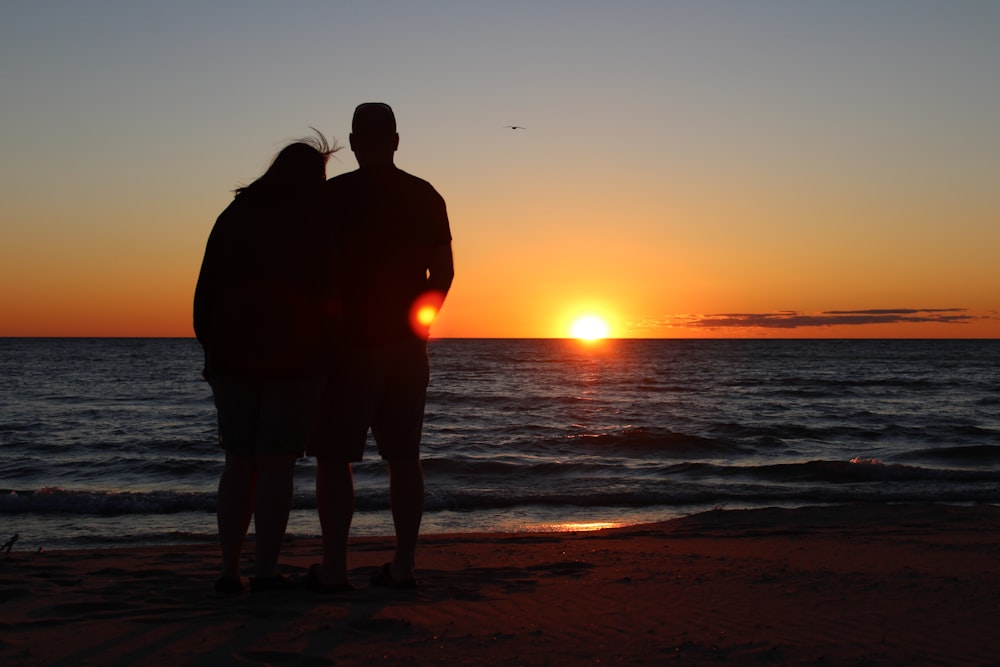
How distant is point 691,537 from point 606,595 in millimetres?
2473

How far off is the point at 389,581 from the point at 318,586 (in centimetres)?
31

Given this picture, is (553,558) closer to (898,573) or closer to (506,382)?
(898,573)

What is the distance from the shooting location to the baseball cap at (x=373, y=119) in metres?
3.41

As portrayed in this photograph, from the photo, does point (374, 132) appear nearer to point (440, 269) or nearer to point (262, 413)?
point (440, 269)

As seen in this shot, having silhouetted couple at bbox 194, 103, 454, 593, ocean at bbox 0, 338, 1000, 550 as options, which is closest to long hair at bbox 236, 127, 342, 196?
silhouetted couple at bbox 194, 103, 454, 593

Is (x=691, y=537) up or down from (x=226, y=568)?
down

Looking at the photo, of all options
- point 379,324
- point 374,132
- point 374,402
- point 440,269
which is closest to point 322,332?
point 379,324

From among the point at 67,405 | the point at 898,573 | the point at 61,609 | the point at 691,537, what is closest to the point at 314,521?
the point at 691,537

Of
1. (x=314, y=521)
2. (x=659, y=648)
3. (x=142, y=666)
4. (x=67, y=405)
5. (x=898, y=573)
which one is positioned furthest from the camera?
(x=67, y=405)

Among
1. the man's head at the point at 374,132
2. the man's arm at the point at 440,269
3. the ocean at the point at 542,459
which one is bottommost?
the ocean at the point at 542,459

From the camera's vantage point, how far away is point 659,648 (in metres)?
2.71

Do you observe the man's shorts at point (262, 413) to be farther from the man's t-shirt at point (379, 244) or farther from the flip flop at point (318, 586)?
the flip flop at point (318, 586)

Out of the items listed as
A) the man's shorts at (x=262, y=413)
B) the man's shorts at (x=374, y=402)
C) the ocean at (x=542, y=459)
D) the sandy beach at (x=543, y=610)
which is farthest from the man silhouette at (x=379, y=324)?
the ocean at (x=542, y=459)

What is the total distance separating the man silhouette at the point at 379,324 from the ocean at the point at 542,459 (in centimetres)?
338
